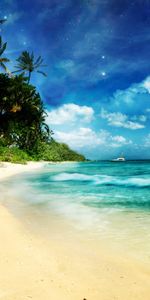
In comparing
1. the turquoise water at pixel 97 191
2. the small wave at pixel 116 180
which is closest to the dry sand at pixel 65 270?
the turquoise water at pixel 97 191

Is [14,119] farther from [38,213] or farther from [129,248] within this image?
[129,248]

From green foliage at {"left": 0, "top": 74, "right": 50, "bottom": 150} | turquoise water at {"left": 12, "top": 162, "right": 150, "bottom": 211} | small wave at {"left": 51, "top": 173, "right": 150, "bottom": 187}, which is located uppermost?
green foliage at {"left": 0, "top": 74, "right": 50, "bottom": 150}

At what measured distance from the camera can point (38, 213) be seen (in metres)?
8.55

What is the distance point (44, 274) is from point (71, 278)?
0.41 metres

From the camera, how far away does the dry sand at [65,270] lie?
335 cm

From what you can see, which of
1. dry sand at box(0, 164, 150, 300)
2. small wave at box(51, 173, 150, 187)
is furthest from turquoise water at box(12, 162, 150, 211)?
dry sand at box(0, 164, 150, 300)

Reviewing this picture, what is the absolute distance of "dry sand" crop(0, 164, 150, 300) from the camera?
3.35 m

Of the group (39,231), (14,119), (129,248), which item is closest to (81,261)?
(129,248)

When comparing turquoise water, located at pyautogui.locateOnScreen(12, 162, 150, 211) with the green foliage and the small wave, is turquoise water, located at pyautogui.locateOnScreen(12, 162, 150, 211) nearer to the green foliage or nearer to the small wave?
the small wave

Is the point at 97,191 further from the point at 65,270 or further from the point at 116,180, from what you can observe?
the point at 65,270

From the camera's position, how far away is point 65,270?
411cm

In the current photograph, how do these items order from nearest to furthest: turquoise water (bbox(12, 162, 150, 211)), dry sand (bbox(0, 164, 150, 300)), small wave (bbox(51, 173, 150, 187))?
dry sand (bbox(0, 164, 150, 300))
turquoise water (bbox(12, 162, 150, 211))
small wave (bbox(51, 173, 150, 187))

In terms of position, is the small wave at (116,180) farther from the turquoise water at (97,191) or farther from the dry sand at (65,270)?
the dry sand at (65,270)

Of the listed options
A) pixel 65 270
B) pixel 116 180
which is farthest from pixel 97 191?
pixel 65 270
